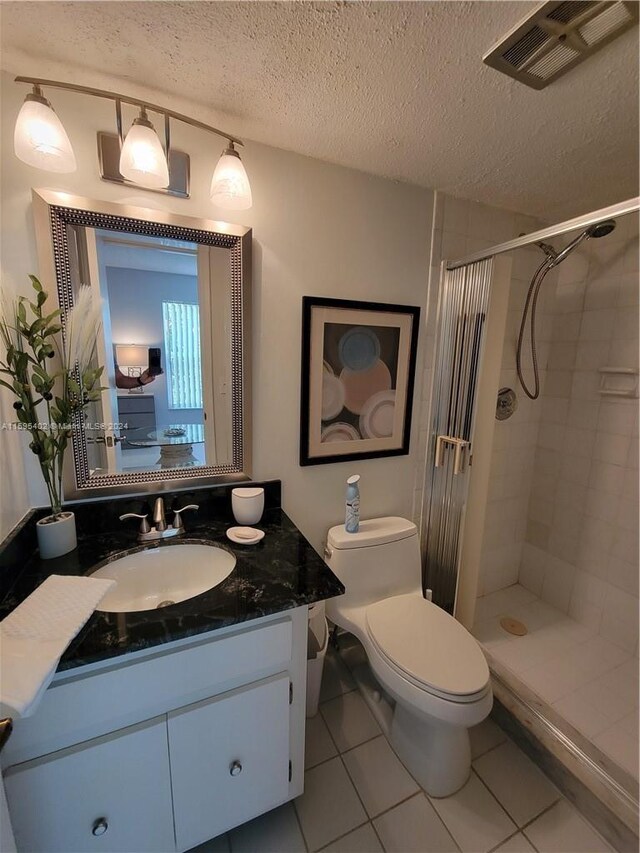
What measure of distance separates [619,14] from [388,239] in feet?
2.63

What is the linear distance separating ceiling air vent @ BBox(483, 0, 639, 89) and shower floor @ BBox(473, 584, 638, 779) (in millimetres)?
2129

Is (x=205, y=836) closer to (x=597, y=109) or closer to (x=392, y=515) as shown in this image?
(x=392, y=515)

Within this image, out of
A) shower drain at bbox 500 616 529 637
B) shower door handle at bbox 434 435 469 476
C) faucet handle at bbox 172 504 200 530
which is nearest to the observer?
faucet handle at bbox 172 504 200 530

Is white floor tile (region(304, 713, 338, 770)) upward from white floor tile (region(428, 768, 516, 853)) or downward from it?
upward

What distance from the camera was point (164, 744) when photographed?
84 cm

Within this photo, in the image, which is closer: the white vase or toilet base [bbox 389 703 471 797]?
the white vase

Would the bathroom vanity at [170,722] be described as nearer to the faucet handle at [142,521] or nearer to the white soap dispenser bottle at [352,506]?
the faucet handle at [142,521]

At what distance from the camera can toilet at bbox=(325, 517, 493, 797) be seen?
1105mm

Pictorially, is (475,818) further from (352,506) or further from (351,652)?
(352,506)

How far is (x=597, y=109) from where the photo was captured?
100 cm

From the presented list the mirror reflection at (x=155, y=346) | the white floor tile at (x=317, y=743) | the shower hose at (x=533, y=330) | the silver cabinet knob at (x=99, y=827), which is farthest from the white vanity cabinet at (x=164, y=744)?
the shower hose at (x=533, y=330)

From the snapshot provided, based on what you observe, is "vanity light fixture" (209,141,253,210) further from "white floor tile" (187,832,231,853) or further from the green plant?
"white floor tile" (187,832,231,853)

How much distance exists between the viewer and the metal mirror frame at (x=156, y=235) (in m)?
1.00

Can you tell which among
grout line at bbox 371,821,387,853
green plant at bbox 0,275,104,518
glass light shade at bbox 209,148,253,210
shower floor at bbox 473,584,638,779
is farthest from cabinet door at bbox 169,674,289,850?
glass light shade at bbox 209,148,253,210
